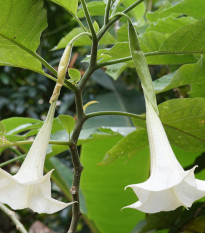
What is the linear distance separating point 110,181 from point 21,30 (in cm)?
79

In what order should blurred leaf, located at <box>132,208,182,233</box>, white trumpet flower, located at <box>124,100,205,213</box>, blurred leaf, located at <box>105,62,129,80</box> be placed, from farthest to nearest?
1. blurred leaf, located at <box>132,208,182,233</box>
2. blurred leaf, located at <box>105,62,129,80</box>
3. white trumpet flower, located at <box>124,100,205,213</box>

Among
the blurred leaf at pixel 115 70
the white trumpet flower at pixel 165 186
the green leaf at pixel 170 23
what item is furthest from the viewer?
the blurred leaf at pixel 115 70

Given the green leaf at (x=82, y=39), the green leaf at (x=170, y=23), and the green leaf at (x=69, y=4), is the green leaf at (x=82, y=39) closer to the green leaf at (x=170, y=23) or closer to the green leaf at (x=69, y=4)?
the green leaf at (x=170, y=23)

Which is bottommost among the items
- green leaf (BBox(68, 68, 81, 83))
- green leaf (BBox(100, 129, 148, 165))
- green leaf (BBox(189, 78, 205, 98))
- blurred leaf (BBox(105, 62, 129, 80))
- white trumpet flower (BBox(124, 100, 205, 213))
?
green leaf (BBox(100, 129, 148, 165))

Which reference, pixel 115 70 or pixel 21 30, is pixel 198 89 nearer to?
pixel 115 70

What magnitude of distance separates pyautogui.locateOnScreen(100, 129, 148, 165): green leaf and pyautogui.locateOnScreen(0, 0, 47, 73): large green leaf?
0.27 meters

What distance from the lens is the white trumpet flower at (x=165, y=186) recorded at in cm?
53

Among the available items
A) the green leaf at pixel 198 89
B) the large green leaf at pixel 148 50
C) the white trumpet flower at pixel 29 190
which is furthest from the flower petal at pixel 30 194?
the green leaf at pixel 198 89

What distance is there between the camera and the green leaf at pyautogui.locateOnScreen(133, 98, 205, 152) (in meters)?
0.89

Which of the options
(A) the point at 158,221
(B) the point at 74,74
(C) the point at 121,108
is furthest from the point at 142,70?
(C) the point at 121,108

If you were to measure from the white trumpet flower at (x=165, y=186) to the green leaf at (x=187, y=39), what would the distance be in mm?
283

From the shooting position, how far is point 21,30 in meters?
0.76

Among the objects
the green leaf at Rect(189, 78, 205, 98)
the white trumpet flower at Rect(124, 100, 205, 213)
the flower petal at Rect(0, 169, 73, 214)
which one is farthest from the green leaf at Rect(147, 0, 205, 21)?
the flower petal at Rect(0, 169, 73, 214)

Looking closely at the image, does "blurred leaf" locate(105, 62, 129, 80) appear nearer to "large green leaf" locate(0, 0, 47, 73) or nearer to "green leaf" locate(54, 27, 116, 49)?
"green leaf" locate(54, 27, 116, 49)
